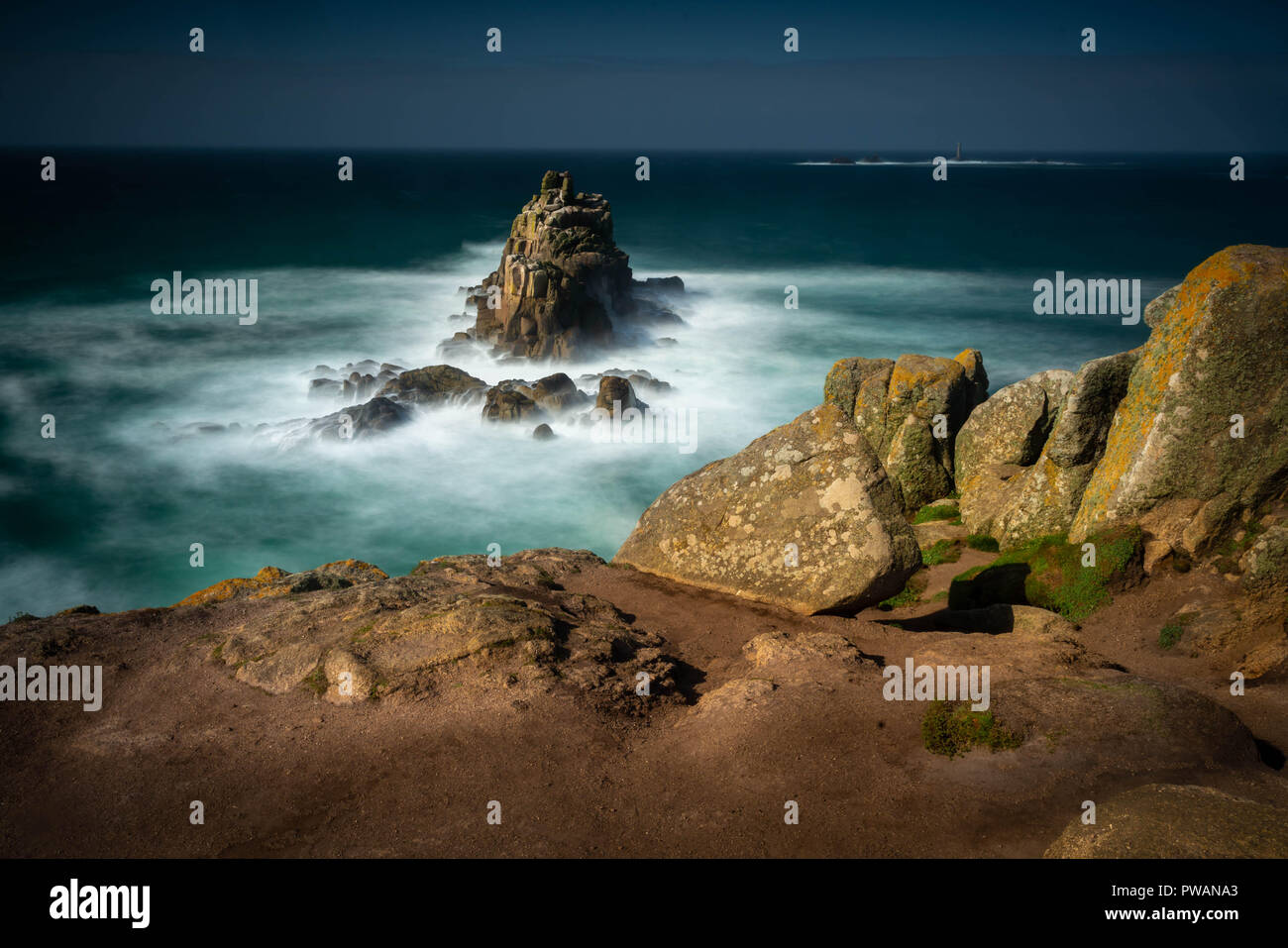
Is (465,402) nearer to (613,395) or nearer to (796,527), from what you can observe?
(613,395)

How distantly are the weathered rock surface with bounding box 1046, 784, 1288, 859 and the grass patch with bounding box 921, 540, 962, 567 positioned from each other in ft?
35.8

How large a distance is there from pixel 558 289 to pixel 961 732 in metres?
44.1

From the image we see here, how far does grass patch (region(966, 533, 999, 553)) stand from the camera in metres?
18.4

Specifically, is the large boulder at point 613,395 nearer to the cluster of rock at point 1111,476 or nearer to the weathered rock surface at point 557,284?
the weathered rock surface at point 557,284

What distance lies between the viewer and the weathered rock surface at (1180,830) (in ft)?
21.7

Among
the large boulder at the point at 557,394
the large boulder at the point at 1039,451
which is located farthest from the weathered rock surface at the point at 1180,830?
the large boulder at the point at 557,394

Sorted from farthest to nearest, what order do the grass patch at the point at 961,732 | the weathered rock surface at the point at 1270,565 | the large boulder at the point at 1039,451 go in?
the large boulder at the point at 1039,451, the weathered rock surface at the point at 1270,565, the grass patch at the point at 961,732

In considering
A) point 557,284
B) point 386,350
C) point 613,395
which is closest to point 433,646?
point 613,395

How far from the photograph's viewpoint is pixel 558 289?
5019cm

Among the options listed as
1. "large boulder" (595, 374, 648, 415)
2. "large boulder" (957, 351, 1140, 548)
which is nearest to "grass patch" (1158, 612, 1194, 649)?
"large boulder" (957, 351, 1140, 548)

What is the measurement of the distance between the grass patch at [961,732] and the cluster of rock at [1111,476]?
3945 mm

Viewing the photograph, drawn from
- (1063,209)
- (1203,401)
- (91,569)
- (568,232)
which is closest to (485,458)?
(91,569)

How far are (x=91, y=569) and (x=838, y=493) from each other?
90.2 feet

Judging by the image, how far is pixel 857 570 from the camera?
43.2 feet
